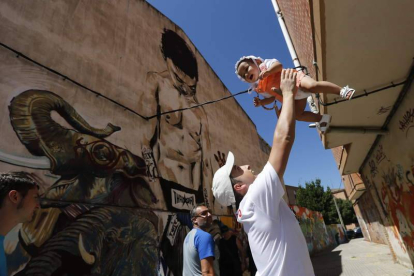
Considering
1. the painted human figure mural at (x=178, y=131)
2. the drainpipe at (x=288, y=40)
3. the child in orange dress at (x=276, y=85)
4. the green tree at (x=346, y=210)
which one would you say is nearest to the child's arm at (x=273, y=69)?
the child in orange dress at (x=276, y=85)

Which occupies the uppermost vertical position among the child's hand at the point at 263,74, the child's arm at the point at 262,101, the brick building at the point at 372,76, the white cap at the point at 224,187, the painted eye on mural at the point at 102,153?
the brick building at the point at 372,76

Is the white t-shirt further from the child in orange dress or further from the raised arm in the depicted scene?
the child in orange dress

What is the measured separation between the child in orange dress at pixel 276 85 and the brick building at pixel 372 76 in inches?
38.0

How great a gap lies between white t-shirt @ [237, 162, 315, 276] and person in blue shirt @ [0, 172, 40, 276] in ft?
5.28

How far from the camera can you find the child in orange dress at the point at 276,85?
5.74ft

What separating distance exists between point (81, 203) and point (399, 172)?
6795 millimetres

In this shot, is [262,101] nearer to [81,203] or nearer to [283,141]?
[283,141]

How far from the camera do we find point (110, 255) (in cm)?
398

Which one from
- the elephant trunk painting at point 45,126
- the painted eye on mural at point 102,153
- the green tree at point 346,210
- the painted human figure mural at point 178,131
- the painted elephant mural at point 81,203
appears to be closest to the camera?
the painted elephant mural at point 81,203

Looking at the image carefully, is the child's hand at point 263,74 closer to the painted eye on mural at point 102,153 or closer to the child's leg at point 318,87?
the child's leg at point 318,87

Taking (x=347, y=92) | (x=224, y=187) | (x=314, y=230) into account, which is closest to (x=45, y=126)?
(x=224, y=187)

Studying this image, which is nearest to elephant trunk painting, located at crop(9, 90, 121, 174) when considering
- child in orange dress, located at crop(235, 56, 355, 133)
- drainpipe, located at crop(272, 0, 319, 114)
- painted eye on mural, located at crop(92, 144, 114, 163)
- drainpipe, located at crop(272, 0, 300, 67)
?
painted eye on mural, located at crop(92, 144, 114, 163)

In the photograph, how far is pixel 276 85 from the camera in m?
1.99

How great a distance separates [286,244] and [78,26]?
553cm
